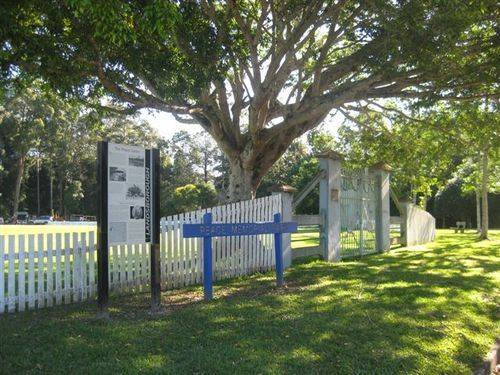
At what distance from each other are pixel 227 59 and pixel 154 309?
601cm

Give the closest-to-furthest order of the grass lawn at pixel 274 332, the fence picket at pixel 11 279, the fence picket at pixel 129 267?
the grass lawn at pixel 274 332
the fence picket at pixel 11 279
the fence picket at pixel 129 267

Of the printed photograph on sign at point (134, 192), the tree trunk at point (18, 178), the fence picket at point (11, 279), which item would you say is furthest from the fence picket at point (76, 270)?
the tree trunk at point (18, 178)

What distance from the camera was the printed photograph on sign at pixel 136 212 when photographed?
23.8 ft

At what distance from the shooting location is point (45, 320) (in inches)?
272

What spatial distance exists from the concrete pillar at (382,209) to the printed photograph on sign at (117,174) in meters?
11.9

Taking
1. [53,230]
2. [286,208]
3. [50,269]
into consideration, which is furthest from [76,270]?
[53,230]

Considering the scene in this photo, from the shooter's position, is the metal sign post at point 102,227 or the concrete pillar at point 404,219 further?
the concrete pillar at point 404,219

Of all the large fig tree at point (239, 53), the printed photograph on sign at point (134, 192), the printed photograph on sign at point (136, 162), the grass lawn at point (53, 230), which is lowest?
the grass lawn at point (53, 230)

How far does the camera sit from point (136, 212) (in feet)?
24.0

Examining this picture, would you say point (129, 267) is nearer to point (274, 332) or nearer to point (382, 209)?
point (274, 332)

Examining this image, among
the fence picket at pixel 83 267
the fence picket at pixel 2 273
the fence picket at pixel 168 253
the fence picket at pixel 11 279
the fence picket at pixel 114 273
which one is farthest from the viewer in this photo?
the fence picket at pixel 168 253

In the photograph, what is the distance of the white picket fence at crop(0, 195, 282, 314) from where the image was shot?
766 cm

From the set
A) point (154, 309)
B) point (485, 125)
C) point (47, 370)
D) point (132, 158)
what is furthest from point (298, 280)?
point (485, 125)

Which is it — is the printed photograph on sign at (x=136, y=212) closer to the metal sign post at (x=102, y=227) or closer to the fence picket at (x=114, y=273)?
the metal sign post at (x=102, y=227)
